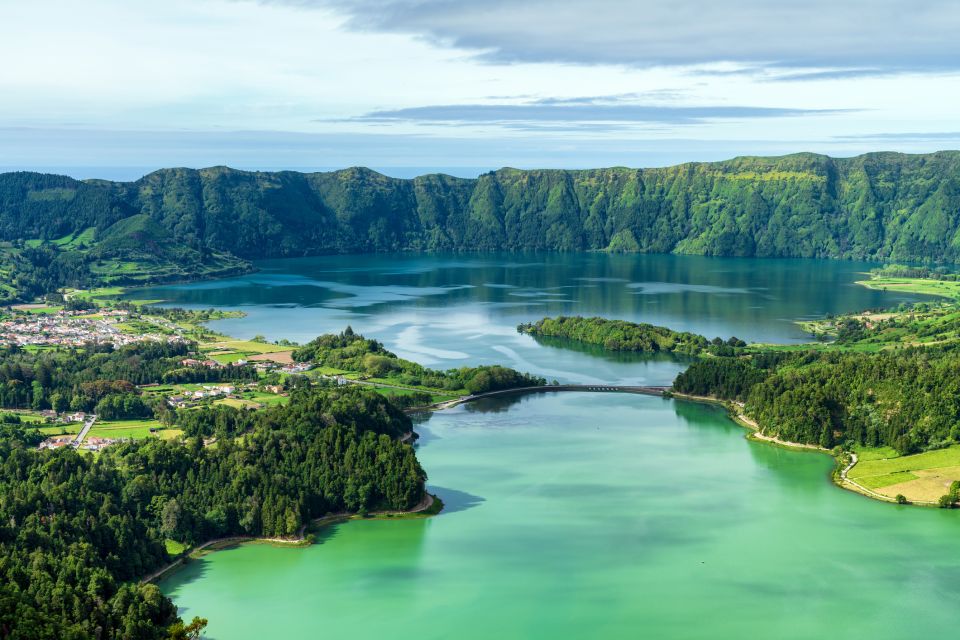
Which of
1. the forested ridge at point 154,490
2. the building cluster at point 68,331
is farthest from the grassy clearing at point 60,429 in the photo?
the building cluster at point 68,331

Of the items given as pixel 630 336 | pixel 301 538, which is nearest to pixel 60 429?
pixel 301 538

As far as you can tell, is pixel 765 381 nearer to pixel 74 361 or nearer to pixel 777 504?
pixel 777 504

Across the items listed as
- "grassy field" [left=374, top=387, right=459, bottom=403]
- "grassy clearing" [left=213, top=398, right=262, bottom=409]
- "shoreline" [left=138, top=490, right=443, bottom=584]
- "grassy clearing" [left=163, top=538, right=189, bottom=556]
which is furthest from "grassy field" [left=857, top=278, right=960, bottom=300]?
"grassy clearing" [left=163, top=538, right=189, bottom=556]

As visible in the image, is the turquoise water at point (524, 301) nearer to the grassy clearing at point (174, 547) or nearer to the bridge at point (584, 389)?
the bridge at point (584, 389)

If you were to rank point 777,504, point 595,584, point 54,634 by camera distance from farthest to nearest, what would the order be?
1. point 777,504
2. point 595,584
3. point 54,634

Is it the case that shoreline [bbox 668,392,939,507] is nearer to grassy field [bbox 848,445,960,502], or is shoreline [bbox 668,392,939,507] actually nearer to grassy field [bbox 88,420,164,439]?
grassy field [bbox 848,445,960,502]

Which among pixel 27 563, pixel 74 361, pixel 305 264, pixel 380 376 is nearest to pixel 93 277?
pixel 305 264
